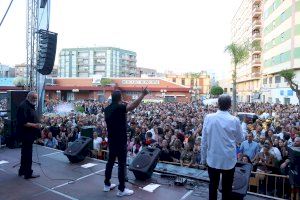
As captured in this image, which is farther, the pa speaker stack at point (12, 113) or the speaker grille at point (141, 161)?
the pa speaker stack at point (12, 113)

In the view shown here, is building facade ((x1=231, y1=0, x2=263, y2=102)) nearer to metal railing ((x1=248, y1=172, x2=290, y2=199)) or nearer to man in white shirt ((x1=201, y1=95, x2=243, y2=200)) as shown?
metal railing ((x1=248, y1=172, x2=290, y2=199))

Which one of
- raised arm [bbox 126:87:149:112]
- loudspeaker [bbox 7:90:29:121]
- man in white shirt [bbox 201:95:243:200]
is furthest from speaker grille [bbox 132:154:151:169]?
loudspeaker [bbox 7:90:29:121]

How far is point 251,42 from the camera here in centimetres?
5850

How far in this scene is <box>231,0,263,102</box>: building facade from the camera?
56812mm

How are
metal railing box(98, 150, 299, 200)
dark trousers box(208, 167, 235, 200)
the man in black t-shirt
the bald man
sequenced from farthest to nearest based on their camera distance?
metal railing box(98, 150, 299, 200) → the bald man → the man in black t-shirt → dark trousers box(208, 167, 235, 200)

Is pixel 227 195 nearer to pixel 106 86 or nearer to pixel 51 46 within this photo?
pixel 51 46

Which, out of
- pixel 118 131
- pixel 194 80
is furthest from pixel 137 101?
pixel 194 80

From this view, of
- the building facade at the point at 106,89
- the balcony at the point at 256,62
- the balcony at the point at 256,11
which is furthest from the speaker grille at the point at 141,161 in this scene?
the balcony at the point at 256,11

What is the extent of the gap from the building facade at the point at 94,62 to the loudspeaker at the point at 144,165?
93.0m

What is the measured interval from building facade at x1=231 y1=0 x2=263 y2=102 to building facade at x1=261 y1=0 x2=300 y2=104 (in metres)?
4.55

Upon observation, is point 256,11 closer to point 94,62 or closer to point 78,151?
point 94,62

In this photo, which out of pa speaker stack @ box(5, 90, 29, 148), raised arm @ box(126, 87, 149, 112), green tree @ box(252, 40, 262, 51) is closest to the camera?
raised arm @ box(126, 87, 149, 112)

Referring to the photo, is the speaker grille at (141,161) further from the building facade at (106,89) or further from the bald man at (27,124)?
the building facade at (106,89)

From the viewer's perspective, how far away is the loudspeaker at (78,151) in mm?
6809
